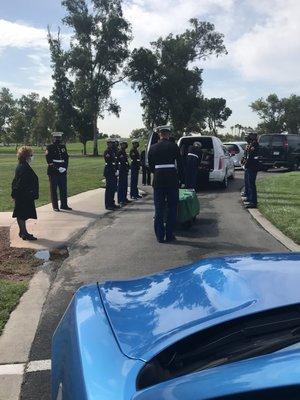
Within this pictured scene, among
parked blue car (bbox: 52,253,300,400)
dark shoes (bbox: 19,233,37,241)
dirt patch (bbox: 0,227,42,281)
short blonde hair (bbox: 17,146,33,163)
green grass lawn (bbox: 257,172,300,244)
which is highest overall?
short blonde hair (bbox: 17,146,33,163)

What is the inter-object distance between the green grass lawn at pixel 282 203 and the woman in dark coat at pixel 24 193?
14.6 ft

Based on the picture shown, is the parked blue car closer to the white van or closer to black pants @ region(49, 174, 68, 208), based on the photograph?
black pants @ region(49, 174, 68, 208)

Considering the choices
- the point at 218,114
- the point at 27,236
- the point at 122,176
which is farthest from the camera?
the point at 218,114

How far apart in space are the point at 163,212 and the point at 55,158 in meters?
4.34

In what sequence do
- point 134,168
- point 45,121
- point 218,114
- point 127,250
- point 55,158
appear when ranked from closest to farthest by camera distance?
1. point 127,250
2. point 55,158
3. point 134,168
4. point 45,121
5. point 218,114

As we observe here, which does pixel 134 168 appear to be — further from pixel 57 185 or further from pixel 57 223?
pixel 57 223

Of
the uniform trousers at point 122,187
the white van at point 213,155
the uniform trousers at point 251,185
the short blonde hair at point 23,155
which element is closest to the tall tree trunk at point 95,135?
the white van at point 213,155

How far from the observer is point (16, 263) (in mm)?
7508

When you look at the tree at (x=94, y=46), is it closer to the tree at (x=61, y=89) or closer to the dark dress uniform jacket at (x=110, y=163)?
the tree at (x=61, y=89)

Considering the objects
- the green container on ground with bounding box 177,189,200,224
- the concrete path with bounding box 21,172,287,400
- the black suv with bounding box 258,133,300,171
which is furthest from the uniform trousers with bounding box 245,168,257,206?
the black suv with bounding box 258,133,300,171

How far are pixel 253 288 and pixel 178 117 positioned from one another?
5750 centimetres

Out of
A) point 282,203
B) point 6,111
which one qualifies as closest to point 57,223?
point 282,203

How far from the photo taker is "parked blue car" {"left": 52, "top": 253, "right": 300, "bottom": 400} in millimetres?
1733

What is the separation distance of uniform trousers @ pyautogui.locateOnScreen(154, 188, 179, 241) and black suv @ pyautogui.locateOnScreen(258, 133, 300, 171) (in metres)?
17.9
